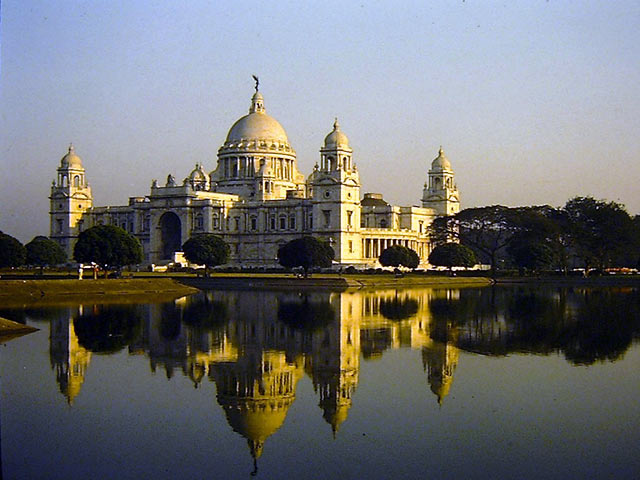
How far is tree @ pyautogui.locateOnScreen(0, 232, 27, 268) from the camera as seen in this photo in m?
79.4

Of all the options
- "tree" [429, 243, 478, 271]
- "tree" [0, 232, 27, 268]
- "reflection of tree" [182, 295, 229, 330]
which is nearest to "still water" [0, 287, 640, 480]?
"reflection of tree" [182, 295, 229, 330]

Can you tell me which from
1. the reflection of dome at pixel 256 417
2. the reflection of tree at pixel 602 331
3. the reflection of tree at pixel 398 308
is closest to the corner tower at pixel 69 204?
the reflection of tree at pixel 398 308

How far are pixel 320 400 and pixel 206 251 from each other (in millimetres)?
71525

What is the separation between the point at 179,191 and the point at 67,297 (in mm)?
67893

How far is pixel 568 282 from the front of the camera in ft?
304

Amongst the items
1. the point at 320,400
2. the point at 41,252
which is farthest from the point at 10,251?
the point at 320,400

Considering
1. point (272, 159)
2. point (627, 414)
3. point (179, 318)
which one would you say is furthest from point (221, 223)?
point (627, 414)

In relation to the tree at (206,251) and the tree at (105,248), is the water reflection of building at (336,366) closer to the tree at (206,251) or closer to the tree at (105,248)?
the tree at (105,248)

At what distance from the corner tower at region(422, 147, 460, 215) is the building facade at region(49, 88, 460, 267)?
0.47 feet

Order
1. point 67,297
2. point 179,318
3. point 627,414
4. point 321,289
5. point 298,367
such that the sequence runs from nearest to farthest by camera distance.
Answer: point 627,414, point 298,367, point 179,318, point 67,297, point 321,289

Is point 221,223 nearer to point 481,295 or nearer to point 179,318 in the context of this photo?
point 481,295

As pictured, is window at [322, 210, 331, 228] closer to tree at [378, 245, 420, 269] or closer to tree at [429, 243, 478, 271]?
tree at [378, 245, 420, 269]

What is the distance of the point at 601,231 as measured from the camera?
105312mm

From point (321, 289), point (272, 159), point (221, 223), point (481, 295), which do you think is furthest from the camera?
point (272, 159)
